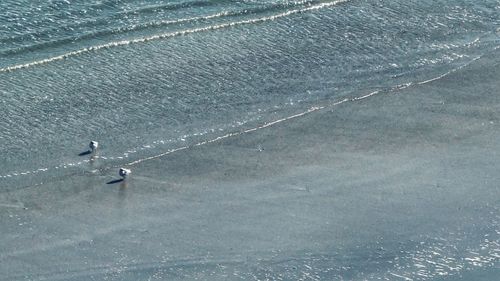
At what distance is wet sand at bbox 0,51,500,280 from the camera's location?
1527 cm

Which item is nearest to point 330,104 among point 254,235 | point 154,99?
point 154,99

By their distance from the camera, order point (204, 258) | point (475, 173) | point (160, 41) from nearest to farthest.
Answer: point (204, 258), point (475, 173), point (160, 41)

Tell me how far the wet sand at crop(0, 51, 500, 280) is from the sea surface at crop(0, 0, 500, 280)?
2.08 feet

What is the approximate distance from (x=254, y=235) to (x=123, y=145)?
3.17 m

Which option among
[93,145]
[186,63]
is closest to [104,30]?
[186,63]

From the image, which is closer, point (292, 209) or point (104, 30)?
point (292, 209)

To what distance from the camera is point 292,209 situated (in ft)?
53.9

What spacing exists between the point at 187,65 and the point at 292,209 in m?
5.01

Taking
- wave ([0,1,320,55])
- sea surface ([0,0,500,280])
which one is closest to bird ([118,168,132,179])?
sea surface ([0,0,500,280])

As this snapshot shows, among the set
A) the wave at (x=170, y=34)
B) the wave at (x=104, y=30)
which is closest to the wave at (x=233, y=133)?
the wave at (x=170, y=34)

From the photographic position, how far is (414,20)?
22.6m

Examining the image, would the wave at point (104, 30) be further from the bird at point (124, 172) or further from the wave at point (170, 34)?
the bird at point (124, 172)

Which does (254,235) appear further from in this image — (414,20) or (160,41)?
(414,20)

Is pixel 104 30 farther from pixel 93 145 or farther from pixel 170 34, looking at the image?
pixel 93 145
